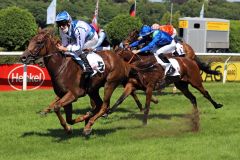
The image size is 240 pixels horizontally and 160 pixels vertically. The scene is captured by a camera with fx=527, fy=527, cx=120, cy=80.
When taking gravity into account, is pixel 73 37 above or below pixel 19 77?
above

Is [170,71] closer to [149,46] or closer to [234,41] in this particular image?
[149,46]

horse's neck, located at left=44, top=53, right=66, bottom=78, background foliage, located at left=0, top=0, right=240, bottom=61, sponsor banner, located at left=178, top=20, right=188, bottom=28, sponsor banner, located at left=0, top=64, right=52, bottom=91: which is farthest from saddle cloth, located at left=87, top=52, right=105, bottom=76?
sponsor banner, located at left=178, top=20, right=188, bottom=28

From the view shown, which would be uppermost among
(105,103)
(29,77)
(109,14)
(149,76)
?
(149,76)

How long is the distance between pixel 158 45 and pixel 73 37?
8.88 feet

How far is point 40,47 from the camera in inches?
284

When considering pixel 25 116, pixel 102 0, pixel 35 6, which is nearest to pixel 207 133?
pixel 25 116

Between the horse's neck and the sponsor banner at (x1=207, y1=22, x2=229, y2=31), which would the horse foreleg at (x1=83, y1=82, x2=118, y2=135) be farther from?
the sponsor banner at (x1=207, y1=22, x2=229, y2=31)

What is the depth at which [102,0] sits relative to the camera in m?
89.1

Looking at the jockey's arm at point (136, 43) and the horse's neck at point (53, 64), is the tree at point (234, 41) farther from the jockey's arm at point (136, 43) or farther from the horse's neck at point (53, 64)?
the horse's neck at point (53, 64)

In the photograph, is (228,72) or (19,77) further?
(228,72)

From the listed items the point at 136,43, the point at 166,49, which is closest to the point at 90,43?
the point at 136,43

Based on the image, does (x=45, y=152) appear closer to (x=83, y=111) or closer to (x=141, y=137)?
(x=141, y=137)

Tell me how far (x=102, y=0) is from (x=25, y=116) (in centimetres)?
Result: 8077

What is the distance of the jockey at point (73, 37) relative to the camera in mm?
7402
